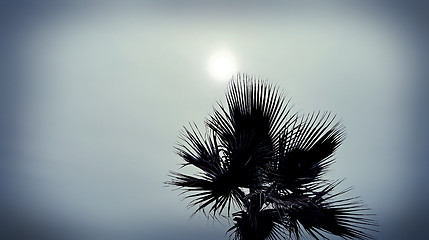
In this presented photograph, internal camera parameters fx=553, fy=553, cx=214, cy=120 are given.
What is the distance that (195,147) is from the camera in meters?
4.86

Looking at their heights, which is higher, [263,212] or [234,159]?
[234,159]

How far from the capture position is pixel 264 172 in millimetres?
4797

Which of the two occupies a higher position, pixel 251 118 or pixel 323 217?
pixel 251 118

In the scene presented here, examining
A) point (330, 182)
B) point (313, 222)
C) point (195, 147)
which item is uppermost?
point (195, 147)

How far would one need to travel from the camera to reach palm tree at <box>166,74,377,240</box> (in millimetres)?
4656

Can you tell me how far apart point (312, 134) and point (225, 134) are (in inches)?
30.7

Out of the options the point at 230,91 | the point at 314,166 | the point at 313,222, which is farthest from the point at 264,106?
the point at 313,222

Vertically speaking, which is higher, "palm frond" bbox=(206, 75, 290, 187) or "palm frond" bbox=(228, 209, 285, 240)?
"palm frond" bbox=(206, 75, 290, 187)

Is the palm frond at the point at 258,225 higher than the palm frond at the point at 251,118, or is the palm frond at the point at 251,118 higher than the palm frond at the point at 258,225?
the palm frond at the point at 251,118

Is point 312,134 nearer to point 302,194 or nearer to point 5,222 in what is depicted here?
point 302,194

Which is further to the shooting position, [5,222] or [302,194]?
[5,222]

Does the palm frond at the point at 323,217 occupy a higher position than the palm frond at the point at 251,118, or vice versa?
the palm frond at the point at 251,118

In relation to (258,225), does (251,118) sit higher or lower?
higher

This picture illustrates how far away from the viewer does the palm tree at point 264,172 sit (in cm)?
466
